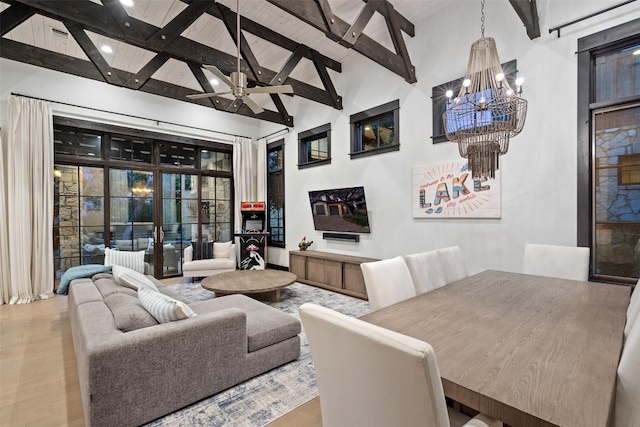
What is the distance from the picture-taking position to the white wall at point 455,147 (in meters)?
2.91

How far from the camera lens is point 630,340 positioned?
3.19ft

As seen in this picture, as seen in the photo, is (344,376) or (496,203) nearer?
(344,376)

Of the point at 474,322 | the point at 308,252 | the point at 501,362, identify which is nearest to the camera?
the point at 501,362

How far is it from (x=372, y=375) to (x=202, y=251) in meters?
5.30

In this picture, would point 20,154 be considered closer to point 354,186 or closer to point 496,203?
point 354,186

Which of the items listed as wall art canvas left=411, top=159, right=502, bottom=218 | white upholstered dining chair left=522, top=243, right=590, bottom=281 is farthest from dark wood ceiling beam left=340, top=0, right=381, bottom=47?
white upholstered dining chair left=522, top=243, right=590, bottom=281

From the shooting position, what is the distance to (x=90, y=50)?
345cm

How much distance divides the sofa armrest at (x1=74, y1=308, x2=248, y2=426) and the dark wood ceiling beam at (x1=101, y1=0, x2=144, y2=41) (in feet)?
9.03

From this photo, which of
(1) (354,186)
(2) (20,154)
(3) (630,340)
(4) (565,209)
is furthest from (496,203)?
(2) (20,154)

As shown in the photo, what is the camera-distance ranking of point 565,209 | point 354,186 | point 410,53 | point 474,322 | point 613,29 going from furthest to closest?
point 354,186 < point 410,53 < point 565,209 < point 613,29 < point 474,322

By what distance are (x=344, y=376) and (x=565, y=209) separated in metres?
3.15

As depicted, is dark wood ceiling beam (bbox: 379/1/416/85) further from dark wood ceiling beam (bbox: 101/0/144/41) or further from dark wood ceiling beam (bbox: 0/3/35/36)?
dark wood ceiling beam (bbox: 0/3/35/36)

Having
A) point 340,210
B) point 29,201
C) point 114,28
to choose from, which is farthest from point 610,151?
point 29,201

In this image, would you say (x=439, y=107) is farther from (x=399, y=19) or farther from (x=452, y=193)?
(x=399, y=19)
